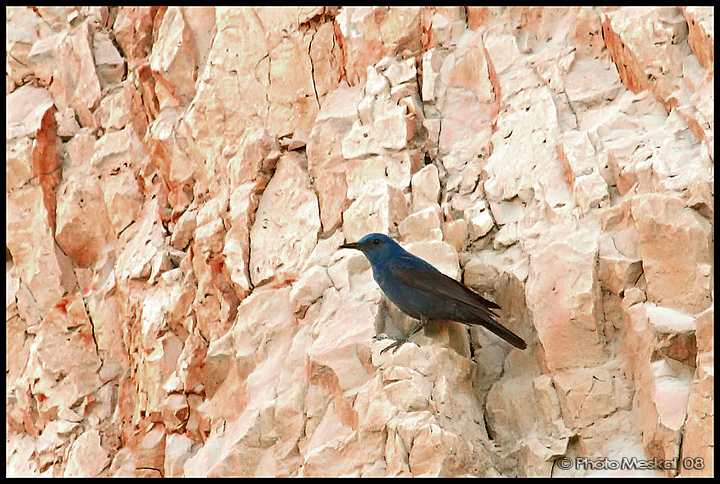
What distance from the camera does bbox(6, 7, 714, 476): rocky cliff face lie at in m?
9.76

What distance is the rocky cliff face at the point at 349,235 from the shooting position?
32.0 ft

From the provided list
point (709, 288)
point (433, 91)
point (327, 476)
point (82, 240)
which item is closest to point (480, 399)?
point (327, 476)

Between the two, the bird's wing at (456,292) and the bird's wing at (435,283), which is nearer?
the bird's wing at (456,292)

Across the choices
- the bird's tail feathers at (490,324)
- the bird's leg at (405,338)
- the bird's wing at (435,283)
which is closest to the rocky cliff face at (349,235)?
the bird's leg at (405,338)

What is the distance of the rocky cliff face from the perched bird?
36 cm

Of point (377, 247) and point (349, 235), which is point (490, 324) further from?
point (349, 235)

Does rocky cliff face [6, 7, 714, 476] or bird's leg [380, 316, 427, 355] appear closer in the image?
rocky cliff face [6, 7, 714, 476]

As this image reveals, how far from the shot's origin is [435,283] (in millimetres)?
10305

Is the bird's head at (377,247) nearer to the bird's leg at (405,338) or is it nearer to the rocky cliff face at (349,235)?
the rocky cliff face at (349,235)

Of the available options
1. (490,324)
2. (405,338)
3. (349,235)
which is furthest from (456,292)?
(349,235)

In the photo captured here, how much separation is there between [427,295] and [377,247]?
918 millimetres

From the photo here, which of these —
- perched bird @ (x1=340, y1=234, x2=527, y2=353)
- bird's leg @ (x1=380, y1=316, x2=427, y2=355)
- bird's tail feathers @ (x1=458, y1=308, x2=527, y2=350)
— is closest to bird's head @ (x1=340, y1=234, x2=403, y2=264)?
perched bird @ (x1=340, y1=234, x2=527, y2=353)

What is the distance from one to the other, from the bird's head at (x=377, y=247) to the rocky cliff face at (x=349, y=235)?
576 millimetres

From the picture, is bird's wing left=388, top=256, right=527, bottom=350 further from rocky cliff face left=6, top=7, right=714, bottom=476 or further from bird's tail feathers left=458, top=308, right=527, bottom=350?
rocky cliff face left=6, top=7, right=714, bottom=476
